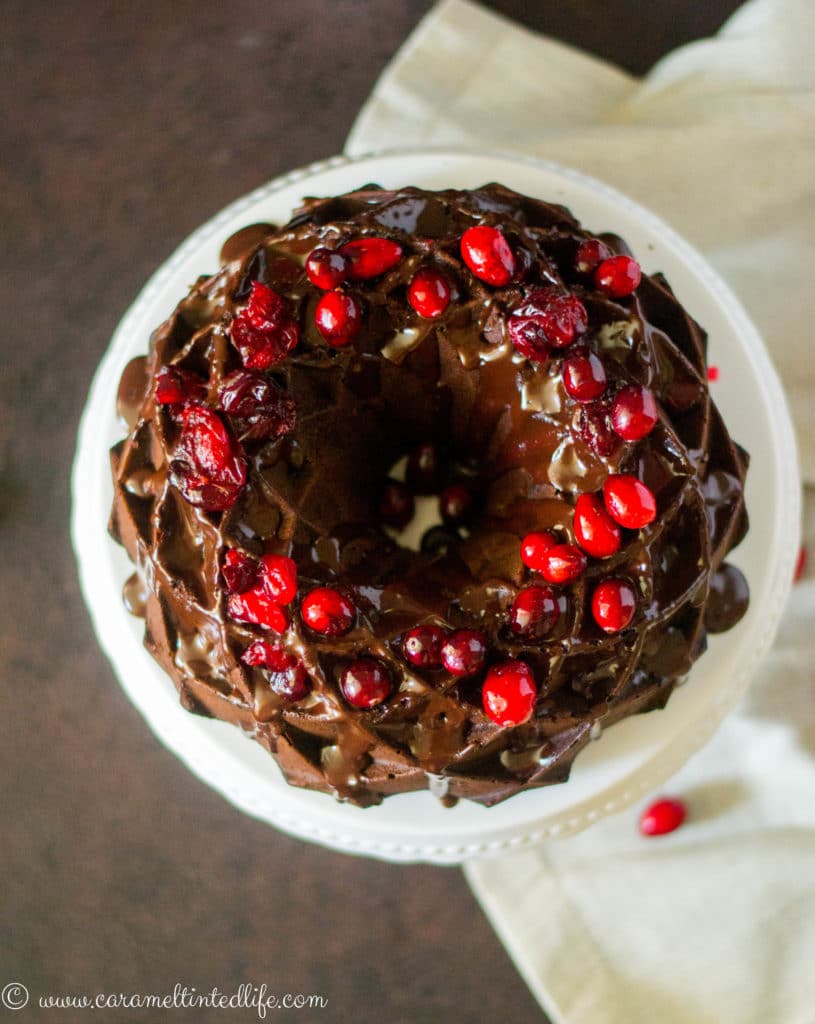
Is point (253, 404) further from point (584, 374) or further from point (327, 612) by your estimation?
point (584, 374)

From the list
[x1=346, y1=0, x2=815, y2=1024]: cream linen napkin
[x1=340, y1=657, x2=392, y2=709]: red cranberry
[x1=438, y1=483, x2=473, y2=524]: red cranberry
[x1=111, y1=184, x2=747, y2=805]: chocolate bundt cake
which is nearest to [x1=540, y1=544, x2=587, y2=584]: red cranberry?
[x1=111, y1=184, x2=747, y2=805]: chocolate bundt cake

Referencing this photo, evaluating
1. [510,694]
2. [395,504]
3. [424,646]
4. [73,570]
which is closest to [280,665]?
[424,646]

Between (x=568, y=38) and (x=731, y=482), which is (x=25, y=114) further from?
(x=731, y=482)

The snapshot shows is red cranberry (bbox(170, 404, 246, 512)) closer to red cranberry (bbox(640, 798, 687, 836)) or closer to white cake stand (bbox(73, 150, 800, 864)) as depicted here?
white cake stand (bbox(73, 150, 800, 864))

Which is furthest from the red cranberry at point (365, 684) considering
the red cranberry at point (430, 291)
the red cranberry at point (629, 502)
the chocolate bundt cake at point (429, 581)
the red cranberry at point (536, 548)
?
the red cranberry at point (430, 291)

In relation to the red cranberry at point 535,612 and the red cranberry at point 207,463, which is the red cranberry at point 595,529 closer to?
the red cranberry at point 535,612

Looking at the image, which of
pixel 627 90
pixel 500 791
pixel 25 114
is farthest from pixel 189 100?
pixel 500 791

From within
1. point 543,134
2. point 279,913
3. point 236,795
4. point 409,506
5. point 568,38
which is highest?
point 568,38
